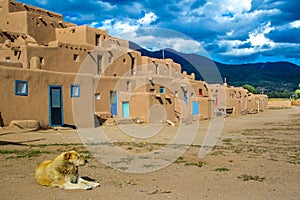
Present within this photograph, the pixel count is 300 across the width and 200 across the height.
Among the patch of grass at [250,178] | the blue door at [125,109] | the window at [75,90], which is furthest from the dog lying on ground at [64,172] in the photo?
the blue door at [125,109]

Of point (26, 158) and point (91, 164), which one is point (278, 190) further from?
point (26, 158)

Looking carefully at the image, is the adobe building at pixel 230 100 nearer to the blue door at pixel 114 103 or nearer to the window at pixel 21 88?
the blue door at pixel 114 103

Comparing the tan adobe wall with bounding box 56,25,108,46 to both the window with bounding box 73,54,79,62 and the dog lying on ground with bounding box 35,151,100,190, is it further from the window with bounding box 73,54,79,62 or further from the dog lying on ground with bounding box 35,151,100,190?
the dog lying on ground with bounding box 35,151,100,190

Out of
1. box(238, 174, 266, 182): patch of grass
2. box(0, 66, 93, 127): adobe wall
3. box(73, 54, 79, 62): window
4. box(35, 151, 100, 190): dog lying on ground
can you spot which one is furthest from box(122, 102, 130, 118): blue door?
box(35, 151, 100, 190): dog lying on ground

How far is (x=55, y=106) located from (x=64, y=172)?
15609 mm

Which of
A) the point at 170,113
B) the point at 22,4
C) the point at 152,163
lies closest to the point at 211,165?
the point at 152,163

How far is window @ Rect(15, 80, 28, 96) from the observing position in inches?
752

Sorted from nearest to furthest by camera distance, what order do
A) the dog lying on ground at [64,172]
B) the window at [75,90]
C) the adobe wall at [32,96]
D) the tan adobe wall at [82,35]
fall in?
1. the dog lying on ground at [64,172]
2. the adobe wall at [32,96]
3. the window at [75,90]
4. the tan adobe wall at [82,35]

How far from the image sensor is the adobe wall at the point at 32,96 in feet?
60.5

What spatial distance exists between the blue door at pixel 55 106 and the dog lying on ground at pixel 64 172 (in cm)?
1499

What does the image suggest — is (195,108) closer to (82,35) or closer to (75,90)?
(82,35)

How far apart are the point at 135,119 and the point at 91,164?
19.5 m

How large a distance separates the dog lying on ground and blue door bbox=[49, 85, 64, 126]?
15.0 metres

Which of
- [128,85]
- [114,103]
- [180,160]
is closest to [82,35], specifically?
[128,85]
